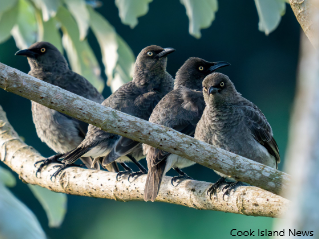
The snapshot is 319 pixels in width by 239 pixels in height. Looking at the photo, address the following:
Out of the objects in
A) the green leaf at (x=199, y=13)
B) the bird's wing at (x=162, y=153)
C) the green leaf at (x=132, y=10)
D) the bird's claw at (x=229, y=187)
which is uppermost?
the green leaf at (x=199, y=13)

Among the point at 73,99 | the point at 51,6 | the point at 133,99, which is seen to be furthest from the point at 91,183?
the point at 51,6

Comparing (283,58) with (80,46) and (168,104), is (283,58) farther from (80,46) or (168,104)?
(168,104)

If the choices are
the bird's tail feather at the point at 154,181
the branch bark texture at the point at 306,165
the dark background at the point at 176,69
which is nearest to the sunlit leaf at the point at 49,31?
the bird's tail feather at the point at 154,181

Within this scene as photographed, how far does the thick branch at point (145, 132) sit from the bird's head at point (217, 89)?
79 cm

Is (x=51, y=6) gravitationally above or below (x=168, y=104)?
above

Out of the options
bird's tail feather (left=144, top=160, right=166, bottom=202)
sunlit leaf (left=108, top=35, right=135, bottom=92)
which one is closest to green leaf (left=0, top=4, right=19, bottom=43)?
sunlit leaf (left=108, top=35, right=135, bottom=92)

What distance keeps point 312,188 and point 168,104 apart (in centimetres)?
214

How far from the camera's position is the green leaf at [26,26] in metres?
4.27

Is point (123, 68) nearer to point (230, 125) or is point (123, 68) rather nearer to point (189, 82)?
point (189, 82)

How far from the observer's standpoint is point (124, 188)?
2.81 m

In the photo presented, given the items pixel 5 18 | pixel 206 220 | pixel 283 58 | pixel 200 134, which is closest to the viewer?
pixel 200 134

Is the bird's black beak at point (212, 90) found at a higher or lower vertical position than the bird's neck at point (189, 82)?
lower

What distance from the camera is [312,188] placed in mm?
700

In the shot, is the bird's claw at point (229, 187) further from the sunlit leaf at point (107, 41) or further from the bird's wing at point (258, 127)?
the sunlit leaf at point (107, 41)
